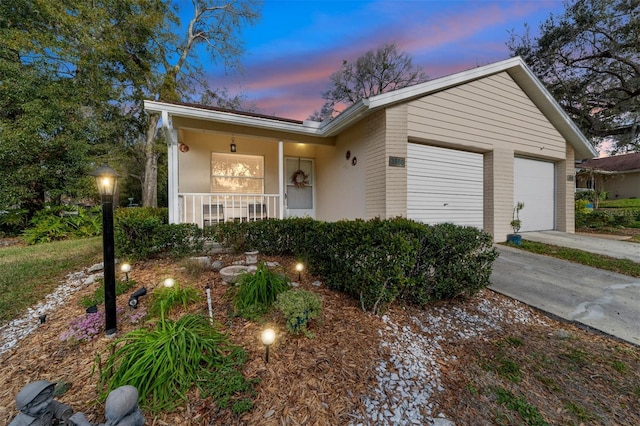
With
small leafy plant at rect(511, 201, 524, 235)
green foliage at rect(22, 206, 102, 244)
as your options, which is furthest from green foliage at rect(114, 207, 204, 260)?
small leafy plant at rect(511, 201, 524, 235)

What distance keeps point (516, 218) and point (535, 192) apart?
1.44 m

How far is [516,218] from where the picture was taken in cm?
731

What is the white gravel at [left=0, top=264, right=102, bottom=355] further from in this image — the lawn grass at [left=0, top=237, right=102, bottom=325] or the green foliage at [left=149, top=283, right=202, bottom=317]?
the green foliage at [left=149, top=283, right=202, bottom=317]

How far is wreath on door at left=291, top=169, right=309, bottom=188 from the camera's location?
8.03 m

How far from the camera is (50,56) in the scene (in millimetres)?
9055

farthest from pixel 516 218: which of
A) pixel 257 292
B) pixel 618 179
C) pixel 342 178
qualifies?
pixel 618 179

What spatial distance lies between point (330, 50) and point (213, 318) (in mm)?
9651

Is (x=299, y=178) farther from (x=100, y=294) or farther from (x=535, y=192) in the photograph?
(x=535, y=192)

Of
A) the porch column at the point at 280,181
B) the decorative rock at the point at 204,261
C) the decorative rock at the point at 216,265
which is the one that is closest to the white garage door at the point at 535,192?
the porch column at the point at 280,181

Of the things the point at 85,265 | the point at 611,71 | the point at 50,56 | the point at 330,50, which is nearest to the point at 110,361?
the point at 85,265

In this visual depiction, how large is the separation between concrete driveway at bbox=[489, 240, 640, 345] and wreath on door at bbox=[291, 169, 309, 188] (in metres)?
5.60

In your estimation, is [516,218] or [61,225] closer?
[516,218]

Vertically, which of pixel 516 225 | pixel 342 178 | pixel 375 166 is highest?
pixel 375 166

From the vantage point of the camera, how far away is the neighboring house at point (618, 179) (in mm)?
18422
